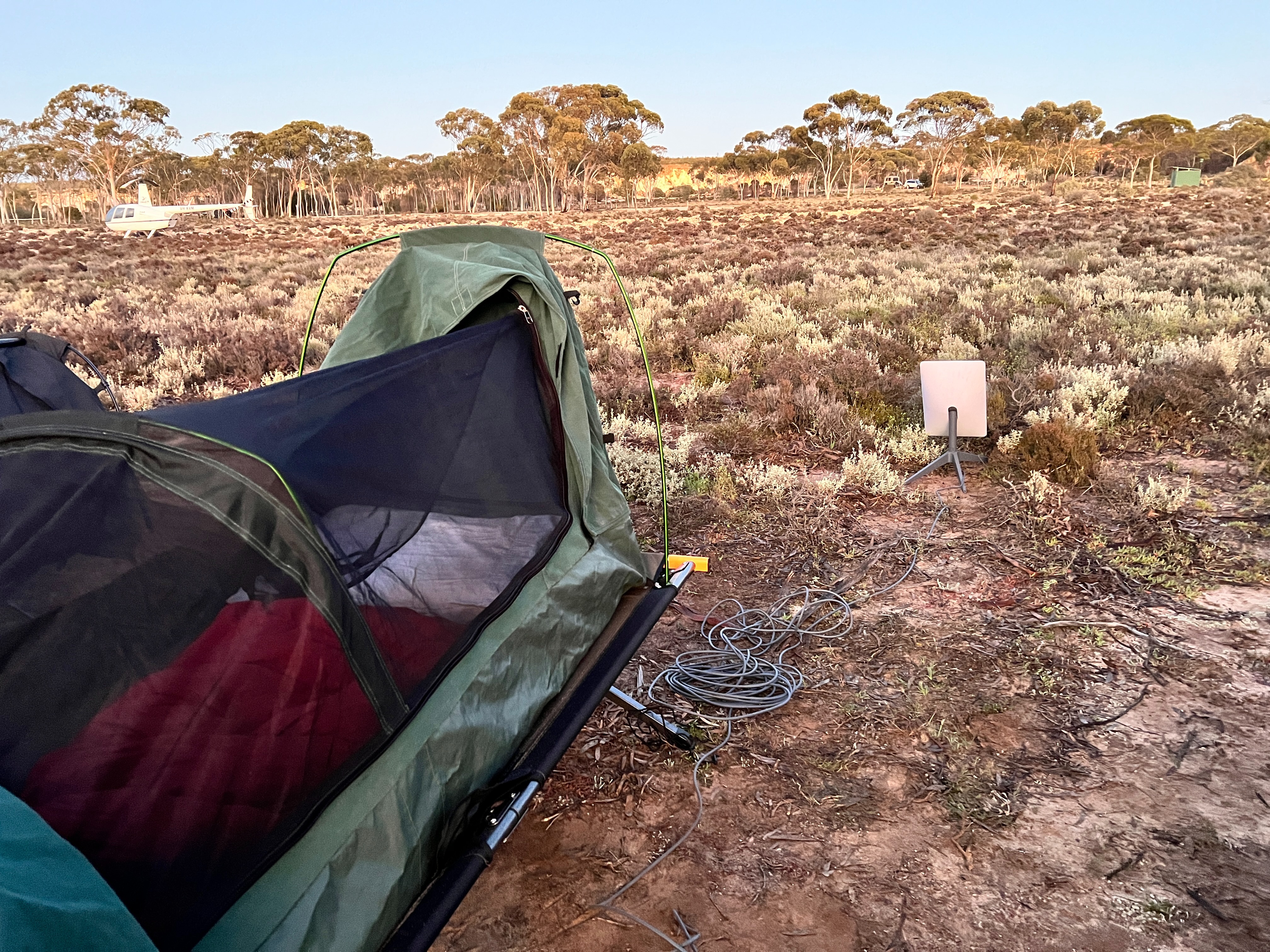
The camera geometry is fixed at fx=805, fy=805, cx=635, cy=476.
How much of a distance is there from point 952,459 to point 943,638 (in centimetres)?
234

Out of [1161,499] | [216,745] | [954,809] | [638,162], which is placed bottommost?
[954,809]

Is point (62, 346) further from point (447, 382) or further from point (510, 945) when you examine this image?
point (510, 945)

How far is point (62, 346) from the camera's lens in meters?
3.43

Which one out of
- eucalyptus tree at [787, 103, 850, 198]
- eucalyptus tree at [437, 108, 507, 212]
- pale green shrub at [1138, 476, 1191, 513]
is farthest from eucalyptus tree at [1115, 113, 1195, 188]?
pale green shrub at [1138, 476, 1191, 513]

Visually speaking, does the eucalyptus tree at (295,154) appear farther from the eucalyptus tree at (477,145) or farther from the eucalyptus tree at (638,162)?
the eucalyptus tree at (638,162)

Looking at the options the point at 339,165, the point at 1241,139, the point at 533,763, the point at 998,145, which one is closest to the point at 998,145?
the point at 998,145

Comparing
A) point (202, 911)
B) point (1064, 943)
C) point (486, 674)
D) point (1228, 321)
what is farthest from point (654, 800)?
point (1228, 321)

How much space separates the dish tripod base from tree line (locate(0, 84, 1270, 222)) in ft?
170

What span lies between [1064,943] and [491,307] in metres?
2.61

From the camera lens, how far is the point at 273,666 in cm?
149

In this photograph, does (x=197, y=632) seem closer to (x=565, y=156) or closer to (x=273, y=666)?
(x=273, y=666)

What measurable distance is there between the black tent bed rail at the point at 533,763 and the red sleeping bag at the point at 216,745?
0.36 meters

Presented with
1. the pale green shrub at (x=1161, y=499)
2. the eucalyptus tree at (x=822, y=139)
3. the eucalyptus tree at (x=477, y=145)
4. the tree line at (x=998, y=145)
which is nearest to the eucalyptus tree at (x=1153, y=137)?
the tree line at (x=998, y=145)

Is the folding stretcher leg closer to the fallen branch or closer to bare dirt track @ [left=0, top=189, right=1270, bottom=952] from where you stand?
bare dirt track @ [left=0, top=189, right=1270, bottom=952]
